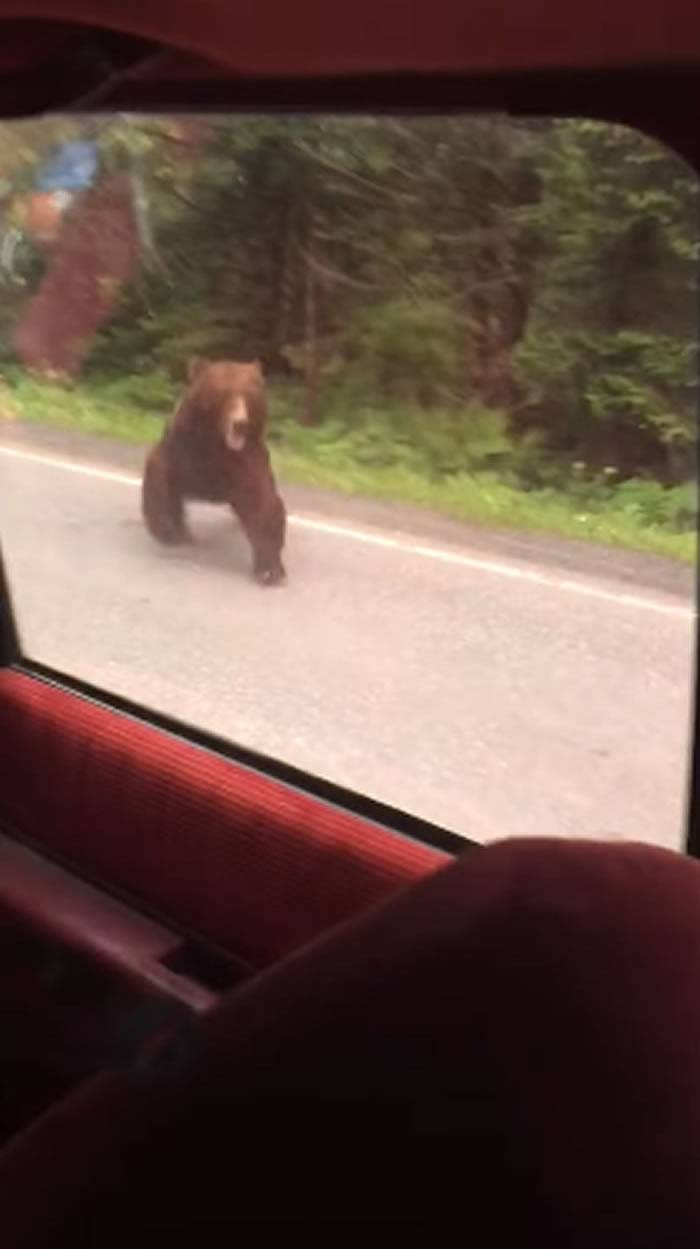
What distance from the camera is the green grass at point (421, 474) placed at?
54.1 inches

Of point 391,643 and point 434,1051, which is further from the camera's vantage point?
point 391,643

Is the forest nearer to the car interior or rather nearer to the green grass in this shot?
the green grass

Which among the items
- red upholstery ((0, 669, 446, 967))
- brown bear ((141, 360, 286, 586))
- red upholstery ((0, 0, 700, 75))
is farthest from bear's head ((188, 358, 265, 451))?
red upholstery ((0, 0, 700, 75))

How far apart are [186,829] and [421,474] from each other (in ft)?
2.18

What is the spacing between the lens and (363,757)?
1.97 metres

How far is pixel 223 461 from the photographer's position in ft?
6.45

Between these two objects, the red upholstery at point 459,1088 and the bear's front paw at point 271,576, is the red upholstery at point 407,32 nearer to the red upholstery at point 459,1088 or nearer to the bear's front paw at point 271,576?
the red upholstery at point 459,1088

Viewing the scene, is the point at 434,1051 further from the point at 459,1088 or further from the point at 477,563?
the point at 477,563

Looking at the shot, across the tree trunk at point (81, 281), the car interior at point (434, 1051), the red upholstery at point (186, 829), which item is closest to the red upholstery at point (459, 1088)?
the car interior at point (434, 1051)

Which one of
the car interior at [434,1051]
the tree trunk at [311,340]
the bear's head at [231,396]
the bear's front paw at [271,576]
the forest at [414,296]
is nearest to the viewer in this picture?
the car interior at [434,1051]

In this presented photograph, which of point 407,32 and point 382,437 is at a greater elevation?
point 407,32

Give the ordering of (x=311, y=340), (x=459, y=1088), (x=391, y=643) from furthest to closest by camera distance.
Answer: (x=391, y=643) < (x=311, y=340) < (x=459, y=1088)

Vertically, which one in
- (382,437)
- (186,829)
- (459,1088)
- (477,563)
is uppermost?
(382,437)

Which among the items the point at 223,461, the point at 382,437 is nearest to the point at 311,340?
the point at 382,437
